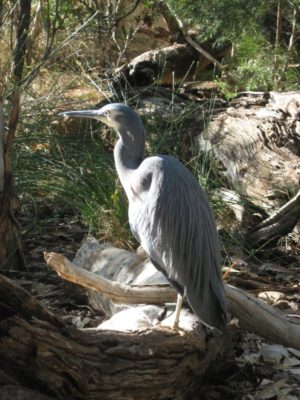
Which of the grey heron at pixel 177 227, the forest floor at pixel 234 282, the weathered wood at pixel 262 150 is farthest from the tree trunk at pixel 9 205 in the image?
the weathered wood at pixel 262 150

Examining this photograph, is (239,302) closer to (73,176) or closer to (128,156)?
(128,156)

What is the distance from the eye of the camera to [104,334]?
2965mm

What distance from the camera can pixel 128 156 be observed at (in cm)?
382

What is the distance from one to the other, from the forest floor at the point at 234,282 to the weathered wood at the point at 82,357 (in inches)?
10.9

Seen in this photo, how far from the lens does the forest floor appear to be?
3365mm

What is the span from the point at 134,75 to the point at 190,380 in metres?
4.39

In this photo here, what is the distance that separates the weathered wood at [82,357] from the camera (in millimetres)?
2758

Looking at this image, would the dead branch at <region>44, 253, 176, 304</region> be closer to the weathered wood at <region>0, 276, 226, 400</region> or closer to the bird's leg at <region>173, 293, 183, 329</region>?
the bird's leg at <region>173, 293, 183, 329</region>

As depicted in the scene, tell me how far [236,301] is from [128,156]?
94 cm

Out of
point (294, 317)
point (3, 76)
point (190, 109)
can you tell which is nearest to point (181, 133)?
point (190, 109)

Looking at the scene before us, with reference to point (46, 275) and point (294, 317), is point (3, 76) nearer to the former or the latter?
point (46, 275)

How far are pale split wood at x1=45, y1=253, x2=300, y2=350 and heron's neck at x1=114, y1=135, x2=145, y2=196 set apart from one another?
23.6 inches

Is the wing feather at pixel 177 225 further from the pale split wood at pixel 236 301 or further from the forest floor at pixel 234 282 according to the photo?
the forest floor at pixel 234 282

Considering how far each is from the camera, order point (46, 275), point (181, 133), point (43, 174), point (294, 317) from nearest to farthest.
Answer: point (294, 317) < point (46, 275) < point (43, 174) < point (181, 133)
